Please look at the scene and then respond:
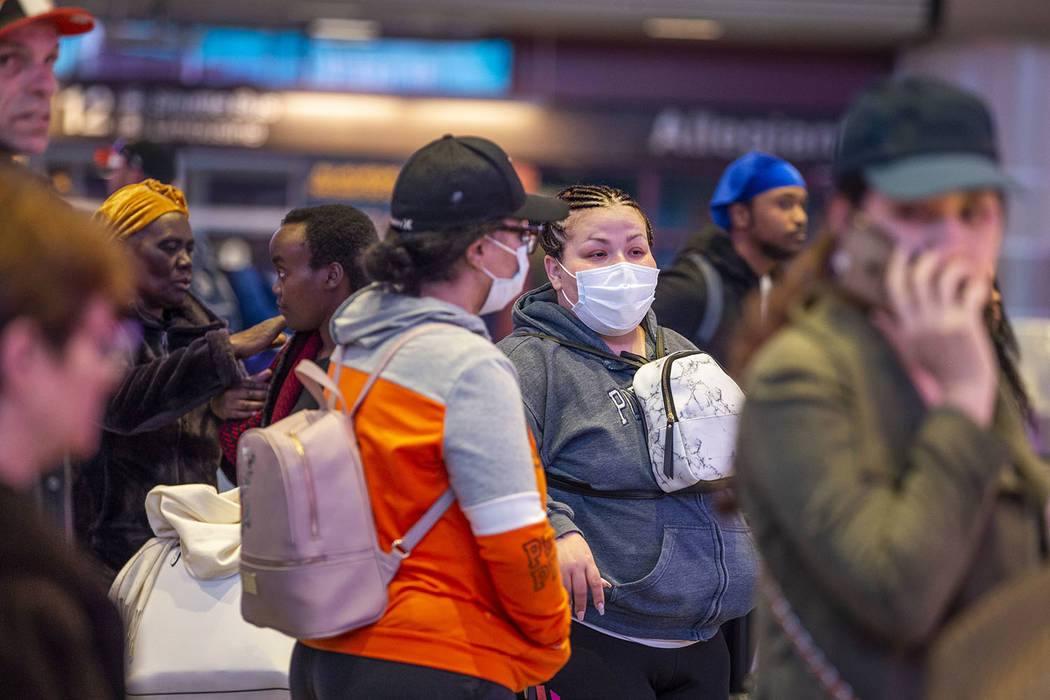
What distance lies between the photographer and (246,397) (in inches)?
134

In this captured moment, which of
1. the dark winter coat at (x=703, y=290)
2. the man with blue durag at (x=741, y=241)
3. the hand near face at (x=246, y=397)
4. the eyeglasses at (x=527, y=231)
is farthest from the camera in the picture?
the man with blue durag at (x=741, y=241)

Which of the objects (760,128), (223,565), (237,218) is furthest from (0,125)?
(760,128)

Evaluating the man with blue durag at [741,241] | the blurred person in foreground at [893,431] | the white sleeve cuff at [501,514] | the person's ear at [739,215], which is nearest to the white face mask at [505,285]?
the white sleeve cuff at [501,514]

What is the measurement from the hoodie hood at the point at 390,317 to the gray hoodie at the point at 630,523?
0.64 m

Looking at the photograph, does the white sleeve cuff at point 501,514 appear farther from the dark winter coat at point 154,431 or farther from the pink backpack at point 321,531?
the dark winter coat at point 154,431

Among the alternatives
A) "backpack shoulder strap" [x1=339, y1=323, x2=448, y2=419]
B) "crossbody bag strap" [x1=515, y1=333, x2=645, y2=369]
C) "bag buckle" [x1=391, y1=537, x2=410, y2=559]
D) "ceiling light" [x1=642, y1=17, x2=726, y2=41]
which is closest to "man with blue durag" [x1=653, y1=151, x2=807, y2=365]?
"crossbody bag strap" [x1=515, y1=333, x2=645, y2=369]

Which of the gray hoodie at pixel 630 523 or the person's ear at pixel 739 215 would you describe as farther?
the person's ear at pixel 739 215

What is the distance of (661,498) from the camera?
9.46ft

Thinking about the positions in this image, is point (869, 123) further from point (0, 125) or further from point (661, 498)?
point (0, 125)

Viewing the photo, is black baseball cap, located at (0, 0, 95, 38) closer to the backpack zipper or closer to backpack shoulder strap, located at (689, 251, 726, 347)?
the backpack zipper

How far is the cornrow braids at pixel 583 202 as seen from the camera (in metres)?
3.21

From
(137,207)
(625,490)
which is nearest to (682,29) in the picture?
(137,207)

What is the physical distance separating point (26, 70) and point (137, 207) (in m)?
0.59

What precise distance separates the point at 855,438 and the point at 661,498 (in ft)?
4.69
